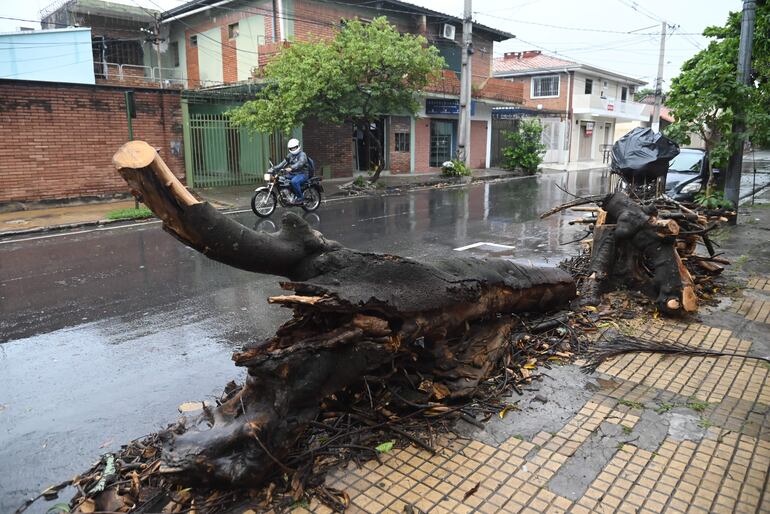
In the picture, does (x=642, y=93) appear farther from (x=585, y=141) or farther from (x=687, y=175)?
(x=687, y=175)

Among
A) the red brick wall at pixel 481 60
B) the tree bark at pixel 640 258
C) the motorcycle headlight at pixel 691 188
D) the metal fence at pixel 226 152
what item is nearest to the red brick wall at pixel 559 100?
the red brick wall at pixel 481 60

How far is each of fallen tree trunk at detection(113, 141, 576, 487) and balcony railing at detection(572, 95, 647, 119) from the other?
37.7 metres

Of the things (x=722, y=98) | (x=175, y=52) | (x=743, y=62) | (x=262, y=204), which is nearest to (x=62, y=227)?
(x=262, y=204)

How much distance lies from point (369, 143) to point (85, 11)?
13414 mm

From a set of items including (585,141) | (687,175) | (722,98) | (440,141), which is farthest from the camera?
(585,141)

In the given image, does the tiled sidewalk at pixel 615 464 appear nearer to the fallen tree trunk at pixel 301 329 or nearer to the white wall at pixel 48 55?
the fallen tree trunk at pixel 301 329

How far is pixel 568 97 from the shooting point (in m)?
38.0

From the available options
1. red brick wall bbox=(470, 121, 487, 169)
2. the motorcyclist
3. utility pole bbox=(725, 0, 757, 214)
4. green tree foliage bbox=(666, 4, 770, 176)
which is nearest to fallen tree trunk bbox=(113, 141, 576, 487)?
green tree foliage bbox=(666, 4, 770, 176)

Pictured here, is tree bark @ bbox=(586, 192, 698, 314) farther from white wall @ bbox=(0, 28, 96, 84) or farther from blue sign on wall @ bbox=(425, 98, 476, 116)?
white wall @ bbox=(0, 28, 96, 84)

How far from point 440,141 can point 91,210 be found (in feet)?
57.6

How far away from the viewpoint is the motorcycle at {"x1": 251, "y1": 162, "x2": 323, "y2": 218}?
13.8 meters

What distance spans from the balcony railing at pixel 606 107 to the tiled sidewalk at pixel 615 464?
37.1m

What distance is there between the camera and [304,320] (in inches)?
138

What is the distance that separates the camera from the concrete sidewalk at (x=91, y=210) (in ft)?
40.6
